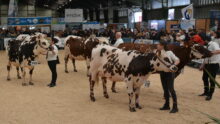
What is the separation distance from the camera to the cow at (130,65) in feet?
20.7

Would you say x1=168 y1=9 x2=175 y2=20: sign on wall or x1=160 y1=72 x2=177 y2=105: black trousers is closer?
x1=160 y1=72 x2=177 y2=105: black trousers

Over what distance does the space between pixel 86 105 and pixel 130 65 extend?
1.72 meters

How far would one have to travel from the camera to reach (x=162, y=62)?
6.22 m

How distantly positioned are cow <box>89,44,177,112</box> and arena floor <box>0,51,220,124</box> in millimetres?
635

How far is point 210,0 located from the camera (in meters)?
29.0

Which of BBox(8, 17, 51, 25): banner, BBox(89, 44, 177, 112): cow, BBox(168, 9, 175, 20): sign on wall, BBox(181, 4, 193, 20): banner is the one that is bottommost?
BBox(89, 44, 177, 112): cow

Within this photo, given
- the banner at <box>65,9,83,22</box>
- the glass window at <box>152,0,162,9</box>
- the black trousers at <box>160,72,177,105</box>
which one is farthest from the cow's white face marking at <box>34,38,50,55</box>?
the glass window at <box>152,0,162,9</box>

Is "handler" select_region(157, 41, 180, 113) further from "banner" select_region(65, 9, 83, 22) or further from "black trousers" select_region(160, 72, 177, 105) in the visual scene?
"banner" select_region(65, 9, 83, 22)

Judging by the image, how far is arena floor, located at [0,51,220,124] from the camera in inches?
247

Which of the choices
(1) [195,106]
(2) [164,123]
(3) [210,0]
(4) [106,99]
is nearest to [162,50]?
(2) [164,123]

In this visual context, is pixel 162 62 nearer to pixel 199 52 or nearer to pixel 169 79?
pixel 169 79

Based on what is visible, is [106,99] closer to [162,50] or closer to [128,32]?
[162,50]

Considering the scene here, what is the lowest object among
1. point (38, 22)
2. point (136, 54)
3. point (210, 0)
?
point (136, 54)

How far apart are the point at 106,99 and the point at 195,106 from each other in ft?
7.81
